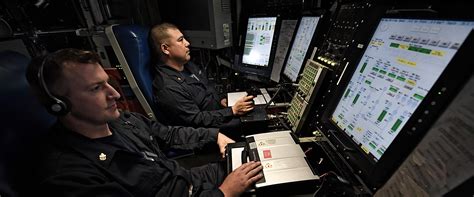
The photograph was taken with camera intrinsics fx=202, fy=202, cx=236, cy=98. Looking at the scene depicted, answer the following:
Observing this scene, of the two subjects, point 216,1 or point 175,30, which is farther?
point 216,1

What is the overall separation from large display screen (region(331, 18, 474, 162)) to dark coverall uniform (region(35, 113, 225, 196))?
0.62m

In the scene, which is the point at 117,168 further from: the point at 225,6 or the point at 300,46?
the point at 225,6

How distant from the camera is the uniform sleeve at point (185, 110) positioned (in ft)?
4.83

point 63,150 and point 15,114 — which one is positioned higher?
point 15,114

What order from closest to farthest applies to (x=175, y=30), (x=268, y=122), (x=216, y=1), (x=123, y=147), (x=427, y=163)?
1. (x=427, y=163)
2. (x=123, y=147)
3. (x=268, y=122)
4. (x=175, y=30)
5. (x=216, y=1)

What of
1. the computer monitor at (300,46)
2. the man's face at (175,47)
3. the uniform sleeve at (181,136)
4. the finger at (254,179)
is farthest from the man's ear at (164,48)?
the finger at (254,179)

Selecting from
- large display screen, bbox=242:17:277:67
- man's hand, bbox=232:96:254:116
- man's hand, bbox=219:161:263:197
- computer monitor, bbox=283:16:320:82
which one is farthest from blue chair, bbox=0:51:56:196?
large display screen, bbox=242:17:277:67

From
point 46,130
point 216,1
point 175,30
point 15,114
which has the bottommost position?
point 46,130

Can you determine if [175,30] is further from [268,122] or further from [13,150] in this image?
[13,150]

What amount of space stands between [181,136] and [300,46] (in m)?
0.98

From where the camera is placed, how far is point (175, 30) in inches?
66.9

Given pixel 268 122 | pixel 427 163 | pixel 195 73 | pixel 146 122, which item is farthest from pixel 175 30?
pixel 427 163

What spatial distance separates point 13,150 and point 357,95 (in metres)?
1.13

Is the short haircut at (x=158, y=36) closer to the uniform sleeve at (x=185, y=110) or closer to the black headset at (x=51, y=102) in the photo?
the uniform sleeve at (x=185, y=110)
